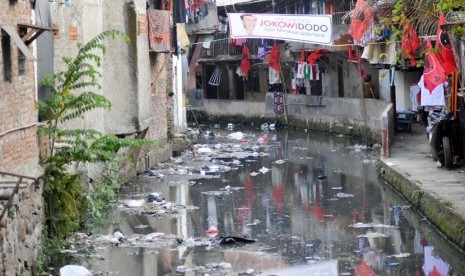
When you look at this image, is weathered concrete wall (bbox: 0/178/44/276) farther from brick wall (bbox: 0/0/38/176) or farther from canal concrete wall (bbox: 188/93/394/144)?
canal concrete wall (bbox: 188/93/394/144)

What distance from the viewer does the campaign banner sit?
31.1 m

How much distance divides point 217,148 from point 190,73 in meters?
9.03

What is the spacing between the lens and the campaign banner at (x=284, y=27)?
1223 inches

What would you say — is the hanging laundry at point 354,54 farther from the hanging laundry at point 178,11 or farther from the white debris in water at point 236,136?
the hanging laundry at point 178,11

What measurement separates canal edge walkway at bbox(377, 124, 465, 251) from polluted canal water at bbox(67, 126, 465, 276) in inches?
9.0

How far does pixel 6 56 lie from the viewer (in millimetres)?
11883

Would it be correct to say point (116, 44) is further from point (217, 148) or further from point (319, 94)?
point (319, 94)

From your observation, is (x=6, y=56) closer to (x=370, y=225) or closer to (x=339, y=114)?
(x=370, y=225)

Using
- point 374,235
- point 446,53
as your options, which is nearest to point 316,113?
point 446,53

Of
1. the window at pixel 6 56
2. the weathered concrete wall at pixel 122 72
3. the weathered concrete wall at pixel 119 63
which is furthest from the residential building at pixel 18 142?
the weathered concrete wall at pixel 122 72

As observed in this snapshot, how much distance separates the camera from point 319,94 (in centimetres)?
4200

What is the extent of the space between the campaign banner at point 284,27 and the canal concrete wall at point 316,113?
313 cm

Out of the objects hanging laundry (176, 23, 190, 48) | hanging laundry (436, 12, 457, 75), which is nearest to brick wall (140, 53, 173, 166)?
hanging laundry (176, 23, 190, 48)

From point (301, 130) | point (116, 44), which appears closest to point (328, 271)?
point (116, 44)
